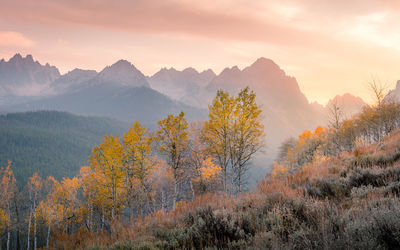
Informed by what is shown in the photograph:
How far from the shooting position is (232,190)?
17000 mm

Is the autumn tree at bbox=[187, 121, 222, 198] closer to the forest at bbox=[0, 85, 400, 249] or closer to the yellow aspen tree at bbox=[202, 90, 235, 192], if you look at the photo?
the forest at bbox=[0, 85, 400, 249]

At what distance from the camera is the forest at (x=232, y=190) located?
11.7 feet

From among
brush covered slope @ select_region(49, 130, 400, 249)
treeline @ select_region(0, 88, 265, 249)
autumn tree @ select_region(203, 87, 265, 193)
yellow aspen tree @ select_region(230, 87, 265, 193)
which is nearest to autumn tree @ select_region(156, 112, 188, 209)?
treeline @ select_region(0, 88, 265, 249)

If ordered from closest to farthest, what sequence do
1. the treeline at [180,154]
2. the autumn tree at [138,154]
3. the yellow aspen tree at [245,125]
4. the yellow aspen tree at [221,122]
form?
the yellow aspen tree at [245,125]
the yellow aspen tree at [221,122]
the treeline at [180,154]
the autumn tree at [138,154]

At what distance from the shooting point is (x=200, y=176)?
79.4 feet

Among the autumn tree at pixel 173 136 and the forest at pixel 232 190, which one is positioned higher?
the autumn tree at pixel 173 136

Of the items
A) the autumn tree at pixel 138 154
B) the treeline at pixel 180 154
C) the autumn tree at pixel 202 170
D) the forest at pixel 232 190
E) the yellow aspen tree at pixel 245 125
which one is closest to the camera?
the forest at pixel 232 190

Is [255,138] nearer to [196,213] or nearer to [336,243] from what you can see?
[196,213]

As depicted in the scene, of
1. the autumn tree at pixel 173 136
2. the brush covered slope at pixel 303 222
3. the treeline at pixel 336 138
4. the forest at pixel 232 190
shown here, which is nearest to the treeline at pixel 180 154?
the autumn tree at pixel 173 136

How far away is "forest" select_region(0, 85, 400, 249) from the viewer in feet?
11.7

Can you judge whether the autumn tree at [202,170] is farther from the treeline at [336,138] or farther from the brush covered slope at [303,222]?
the treeline at [336,138]

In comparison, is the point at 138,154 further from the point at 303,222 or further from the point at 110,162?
the point at 303,222

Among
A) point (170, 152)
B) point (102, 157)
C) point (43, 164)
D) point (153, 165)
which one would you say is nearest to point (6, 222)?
point (102, 157)

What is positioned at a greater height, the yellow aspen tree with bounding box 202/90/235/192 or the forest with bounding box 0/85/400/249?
the yellow aspen tree with bounding box 202/90/235/192
